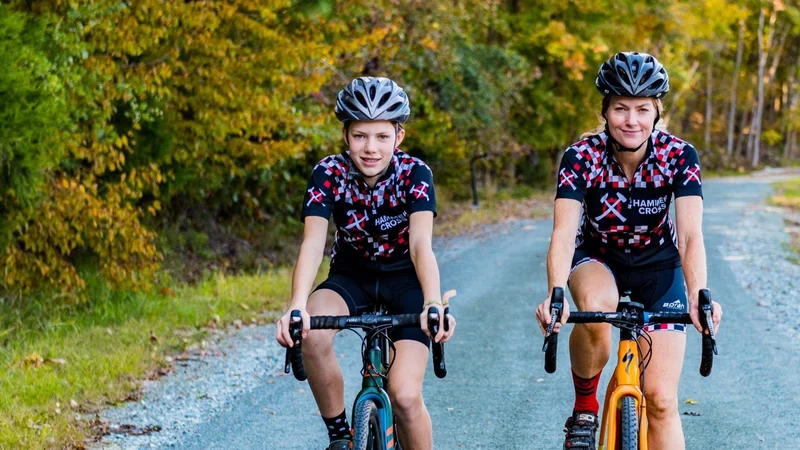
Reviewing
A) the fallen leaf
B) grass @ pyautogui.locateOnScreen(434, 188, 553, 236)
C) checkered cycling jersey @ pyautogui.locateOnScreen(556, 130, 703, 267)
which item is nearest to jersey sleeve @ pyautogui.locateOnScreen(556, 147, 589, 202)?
checkered cycling jersey @ pyautogui.locateOnScreen(556, 130, 703, 267)

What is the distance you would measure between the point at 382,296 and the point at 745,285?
8.80 meters

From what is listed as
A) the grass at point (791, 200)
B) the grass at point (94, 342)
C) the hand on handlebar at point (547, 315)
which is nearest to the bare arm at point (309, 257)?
the hand on handlebar at point (547, 315)

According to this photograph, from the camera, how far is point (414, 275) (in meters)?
4.54

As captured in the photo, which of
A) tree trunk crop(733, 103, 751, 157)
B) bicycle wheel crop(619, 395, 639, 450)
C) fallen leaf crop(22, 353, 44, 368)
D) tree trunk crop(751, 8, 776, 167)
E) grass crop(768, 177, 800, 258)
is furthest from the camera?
tree trunk crop(733, 103, 751, 157)

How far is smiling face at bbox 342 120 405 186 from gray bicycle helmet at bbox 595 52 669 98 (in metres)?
0.97

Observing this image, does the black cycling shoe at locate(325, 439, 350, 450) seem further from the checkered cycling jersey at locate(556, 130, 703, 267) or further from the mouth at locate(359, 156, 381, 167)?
the checkered cycling jersey at locate(556, 130, 703, 267)

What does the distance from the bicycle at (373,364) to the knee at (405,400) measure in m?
0.04

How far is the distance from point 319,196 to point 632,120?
1.43 meters

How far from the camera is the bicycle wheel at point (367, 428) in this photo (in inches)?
150

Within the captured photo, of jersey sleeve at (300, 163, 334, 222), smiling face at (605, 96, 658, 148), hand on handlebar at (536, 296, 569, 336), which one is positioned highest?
smiling face at (605, 96, 658, 148)

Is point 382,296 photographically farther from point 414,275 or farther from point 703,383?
point 703,383

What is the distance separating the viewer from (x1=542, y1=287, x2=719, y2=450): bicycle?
3.80 meters

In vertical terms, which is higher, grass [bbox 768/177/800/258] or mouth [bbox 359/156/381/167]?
mouth [bbox 359/156/381/167]

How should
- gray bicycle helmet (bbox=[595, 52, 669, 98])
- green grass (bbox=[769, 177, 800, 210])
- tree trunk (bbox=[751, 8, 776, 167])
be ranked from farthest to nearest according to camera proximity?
tree trunk (bbox=[751, 8, 776, 167])
green grass (bbox=[769, 177, 800, 210])
gray bicycle helmet (bbox=[595, 52, 669, 98])
